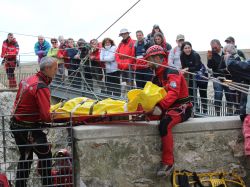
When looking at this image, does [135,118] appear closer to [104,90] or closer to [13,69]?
[104,90]

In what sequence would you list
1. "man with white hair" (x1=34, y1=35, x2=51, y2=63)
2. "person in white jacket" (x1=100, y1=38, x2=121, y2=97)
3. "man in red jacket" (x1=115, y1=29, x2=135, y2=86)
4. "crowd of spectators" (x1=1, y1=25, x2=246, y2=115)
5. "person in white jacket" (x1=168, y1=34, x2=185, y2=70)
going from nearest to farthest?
"crowd of spectators" (x1=1, y1=25, x2=246, y2=115)
"person in white jacket" (x1=168, y1=34, x2=185, y2=70)
"man in red jacket" (x1=115, y1=29, x2=135, y2=86)
"person in white jacket" (x1=100, y1=38, x2=121, y2=97)
"man with white hair" (x1=34, y1=35, x2=51, y2=63)

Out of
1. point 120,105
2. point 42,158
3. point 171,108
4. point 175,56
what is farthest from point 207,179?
point 175,56

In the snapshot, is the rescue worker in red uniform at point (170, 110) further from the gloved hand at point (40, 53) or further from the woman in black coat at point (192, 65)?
the gloved hand at point (40, 53)

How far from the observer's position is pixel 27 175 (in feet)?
20.6

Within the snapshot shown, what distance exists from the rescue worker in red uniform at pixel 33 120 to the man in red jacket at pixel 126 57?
15.6ft

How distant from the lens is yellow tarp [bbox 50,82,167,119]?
6.00 m

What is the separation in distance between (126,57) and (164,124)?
5011mm

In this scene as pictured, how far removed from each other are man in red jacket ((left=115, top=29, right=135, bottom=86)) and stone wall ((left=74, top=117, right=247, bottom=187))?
4657 millimetres

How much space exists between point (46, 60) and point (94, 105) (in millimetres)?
799

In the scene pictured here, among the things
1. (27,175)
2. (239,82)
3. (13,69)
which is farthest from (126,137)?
(13,69)

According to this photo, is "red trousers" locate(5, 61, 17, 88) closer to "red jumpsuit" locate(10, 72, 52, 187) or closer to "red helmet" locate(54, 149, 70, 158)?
"red jumpsuit" locate(10, 72, 52, 187)

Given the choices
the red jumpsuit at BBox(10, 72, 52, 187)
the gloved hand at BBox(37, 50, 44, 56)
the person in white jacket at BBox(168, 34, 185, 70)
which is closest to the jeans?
the person in white jacket at BBox(168, 34, 185, 70)

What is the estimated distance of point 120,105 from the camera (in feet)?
20.2

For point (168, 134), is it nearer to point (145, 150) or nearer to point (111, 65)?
point (145, 150)
